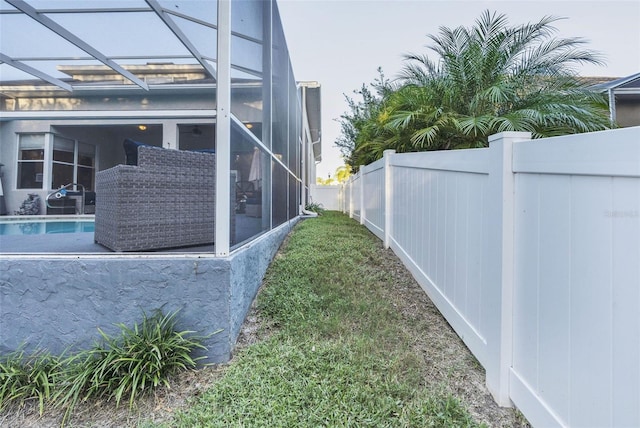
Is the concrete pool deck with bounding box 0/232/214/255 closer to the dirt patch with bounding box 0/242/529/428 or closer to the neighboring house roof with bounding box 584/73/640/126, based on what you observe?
the dirt patch with bounding box 0/242/529/428

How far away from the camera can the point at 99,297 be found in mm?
2039

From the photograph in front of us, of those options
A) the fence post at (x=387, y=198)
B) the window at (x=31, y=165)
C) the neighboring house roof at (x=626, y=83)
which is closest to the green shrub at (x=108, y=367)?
the window at (x=31, y=165)

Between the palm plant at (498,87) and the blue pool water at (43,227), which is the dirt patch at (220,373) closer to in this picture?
the blue pool water at (43,227)

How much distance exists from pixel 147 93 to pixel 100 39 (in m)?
1.34

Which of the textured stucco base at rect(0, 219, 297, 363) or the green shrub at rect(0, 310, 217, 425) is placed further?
the textured stucco base at rect(0, 219, 297, 363)

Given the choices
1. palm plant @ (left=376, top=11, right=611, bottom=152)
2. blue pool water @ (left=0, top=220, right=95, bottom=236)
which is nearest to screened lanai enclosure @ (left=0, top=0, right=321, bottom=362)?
blue pool water @ (left=0, top=220, right=95, bottom=236)

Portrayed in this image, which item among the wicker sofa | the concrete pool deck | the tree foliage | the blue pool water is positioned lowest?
the concrete pool deck

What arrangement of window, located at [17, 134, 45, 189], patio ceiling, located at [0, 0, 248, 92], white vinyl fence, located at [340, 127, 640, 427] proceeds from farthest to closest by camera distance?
patio ceiling, located at [0, 0, 248, 92] < window, located at [17, 134, 45, 189] < white vinyl fence, located at [340, 127, 640, 427]

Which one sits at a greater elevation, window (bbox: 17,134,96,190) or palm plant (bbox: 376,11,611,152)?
palm plant (bbox: 376,11,611,152)

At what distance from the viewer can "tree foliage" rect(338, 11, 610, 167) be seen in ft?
14.4

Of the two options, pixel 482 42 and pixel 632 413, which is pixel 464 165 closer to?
pixel 632 413

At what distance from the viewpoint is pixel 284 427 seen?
1.48 m

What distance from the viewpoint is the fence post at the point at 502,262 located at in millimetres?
1570

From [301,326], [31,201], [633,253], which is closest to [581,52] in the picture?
[633,253]
